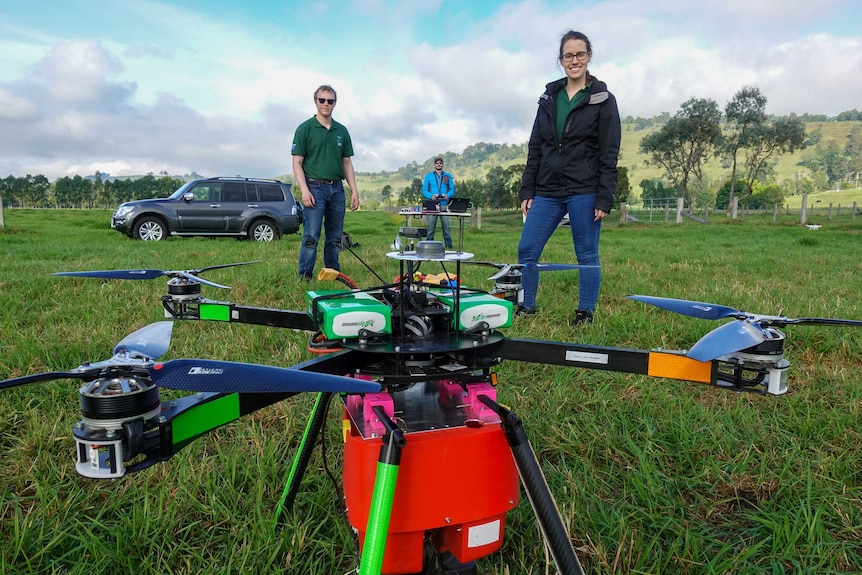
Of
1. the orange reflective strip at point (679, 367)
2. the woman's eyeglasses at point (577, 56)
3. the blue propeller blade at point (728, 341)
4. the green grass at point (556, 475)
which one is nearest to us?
the blue propeller blade at point (728, 341)

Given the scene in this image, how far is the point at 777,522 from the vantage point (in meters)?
1.86

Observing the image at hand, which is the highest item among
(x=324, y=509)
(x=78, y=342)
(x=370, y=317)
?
(x=370, y=317)

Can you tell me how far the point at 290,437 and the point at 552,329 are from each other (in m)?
2.33

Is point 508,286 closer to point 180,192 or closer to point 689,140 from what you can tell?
point 180,192

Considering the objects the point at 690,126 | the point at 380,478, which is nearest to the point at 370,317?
the point at 380,478

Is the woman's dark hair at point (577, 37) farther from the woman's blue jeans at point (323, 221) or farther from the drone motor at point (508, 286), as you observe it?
the woman's blue jeans at point (323, 221)

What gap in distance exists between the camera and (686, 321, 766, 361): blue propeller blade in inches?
51.2

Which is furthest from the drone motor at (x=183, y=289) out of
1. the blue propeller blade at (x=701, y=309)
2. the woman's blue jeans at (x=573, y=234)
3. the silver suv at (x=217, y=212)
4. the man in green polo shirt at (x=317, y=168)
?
the silver suv at (x=217, y=212)

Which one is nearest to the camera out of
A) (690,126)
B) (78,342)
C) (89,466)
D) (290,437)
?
(89,466)

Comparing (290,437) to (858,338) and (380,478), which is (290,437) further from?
(858,338)

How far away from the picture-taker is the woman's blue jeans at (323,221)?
6129 mm

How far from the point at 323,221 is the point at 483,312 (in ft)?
16.7

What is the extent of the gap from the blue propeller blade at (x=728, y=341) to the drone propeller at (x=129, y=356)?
1.34 m

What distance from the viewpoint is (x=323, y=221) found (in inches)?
252
